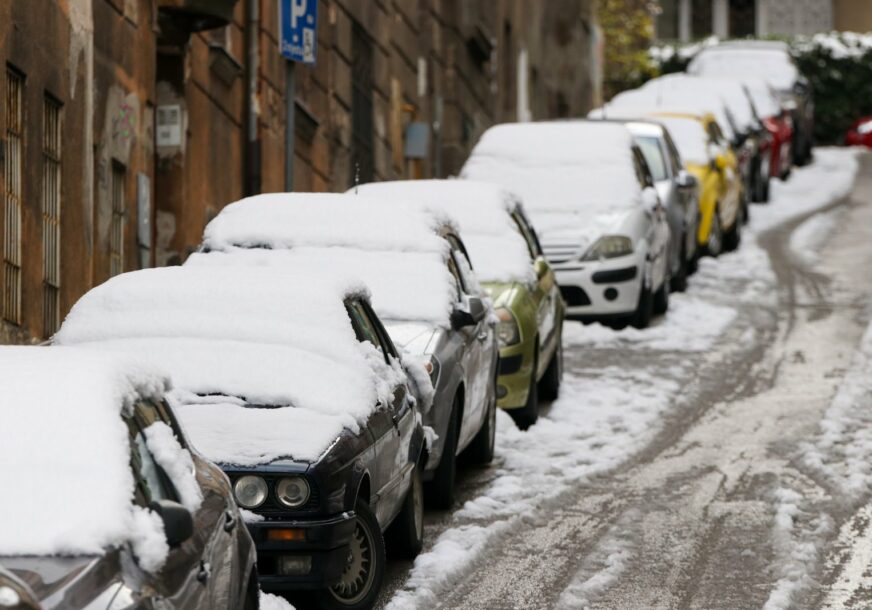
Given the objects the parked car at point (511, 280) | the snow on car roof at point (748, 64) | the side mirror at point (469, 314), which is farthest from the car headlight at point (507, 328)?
the snow on car roof at point (748, 64)

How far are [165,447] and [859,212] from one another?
26.8 metres

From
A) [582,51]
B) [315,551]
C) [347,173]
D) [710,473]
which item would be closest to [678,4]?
[582,51]

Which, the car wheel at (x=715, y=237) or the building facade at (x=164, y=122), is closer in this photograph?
the building facade at (x=164, y=122)

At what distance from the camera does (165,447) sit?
6746 mm

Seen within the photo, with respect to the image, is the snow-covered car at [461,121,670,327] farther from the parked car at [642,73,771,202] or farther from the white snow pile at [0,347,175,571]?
the white snow pile at [0,347,175,571]

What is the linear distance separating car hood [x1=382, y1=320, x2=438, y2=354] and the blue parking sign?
12.3 feet

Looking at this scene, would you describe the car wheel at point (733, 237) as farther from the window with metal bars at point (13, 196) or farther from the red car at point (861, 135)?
the red car at point (861, 135)

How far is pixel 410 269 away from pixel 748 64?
3168cm

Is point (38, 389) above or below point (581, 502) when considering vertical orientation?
above

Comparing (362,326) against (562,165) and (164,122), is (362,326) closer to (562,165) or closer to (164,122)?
(164,122)

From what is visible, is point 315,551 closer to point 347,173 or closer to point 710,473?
point 710,473

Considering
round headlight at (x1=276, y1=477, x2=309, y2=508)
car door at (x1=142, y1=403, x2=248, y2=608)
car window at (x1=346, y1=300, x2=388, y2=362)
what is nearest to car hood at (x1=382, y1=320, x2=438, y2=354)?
car window at (x1=346, y1=300, x2=388, y2=362)

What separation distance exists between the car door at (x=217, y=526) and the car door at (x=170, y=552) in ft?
0.32

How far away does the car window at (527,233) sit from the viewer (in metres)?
15.5
